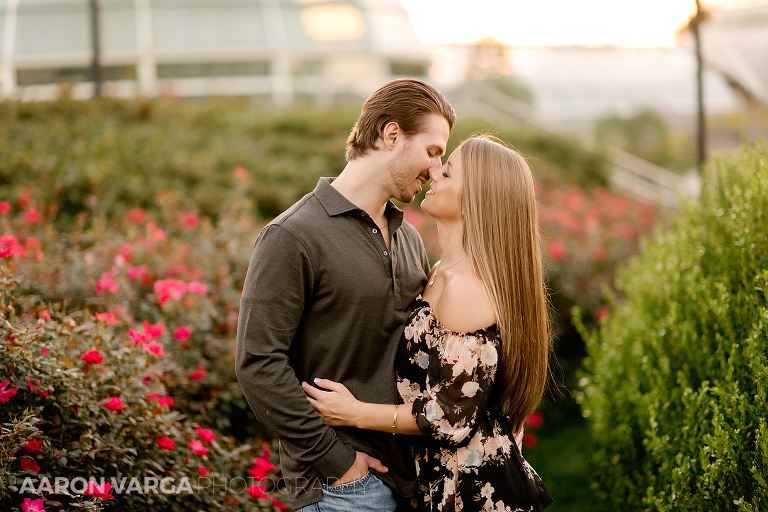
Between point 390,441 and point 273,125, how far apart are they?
9959mm

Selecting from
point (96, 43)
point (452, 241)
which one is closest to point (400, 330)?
point (452, 241)

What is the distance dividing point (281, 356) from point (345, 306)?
30 centimetres

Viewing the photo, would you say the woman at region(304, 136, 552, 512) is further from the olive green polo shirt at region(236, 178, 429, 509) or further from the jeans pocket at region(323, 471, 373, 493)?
the jeans pocket at region(323, 471, 373, 493)

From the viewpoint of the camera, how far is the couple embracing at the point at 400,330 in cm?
237

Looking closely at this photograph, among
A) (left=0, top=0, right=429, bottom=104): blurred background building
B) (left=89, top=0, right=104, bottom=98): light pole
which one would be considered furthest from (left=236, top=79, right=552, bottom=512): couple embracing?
(left=0, top=0, right=429, bottom=104): blurred background building

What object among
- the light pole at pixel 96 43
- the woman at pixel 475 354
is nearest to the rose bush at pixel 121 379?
the woman at pixel 475 354

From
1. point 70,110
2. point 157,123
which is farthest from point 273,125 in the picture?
point 70,110

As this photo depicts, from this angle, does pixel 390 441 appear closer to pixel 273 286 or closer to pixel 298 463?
pixel 298 463

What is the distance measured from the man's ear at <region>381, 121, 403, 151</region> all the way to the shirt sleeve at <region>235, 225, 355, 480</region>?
0.60 meters

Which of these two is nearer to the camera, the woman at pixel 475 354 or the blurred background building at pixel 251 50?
the woman at pixel 475 354

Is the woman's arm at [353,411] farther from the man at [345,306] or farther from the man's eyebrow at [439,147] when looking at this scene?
the man's eyebrow at [439,147]

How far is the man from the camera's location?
7.66 feet

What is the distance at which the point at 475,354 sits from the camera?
8.08ft

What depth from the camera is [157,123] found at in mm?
10203
